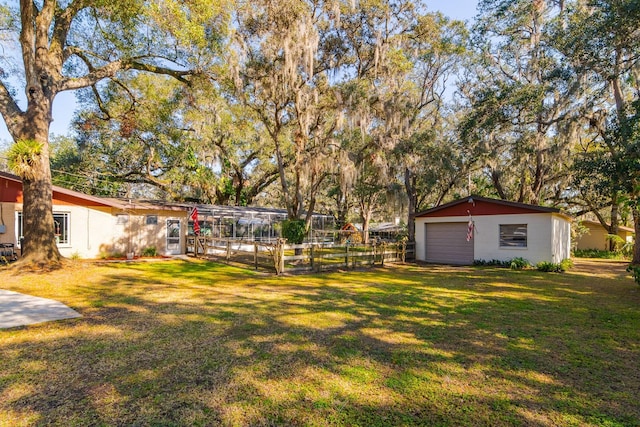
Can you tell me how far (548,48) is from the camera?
15.2 metres

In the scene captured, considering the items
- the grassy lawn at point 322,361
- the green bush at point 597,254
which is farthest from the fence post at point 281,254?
the green bush at point 597,254

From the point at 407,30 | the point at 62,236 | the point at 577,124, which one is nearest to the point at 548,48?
the point at 577,124

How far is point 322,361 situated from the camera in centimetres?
395

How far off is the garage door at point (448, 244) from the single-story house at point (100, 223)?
1271cm

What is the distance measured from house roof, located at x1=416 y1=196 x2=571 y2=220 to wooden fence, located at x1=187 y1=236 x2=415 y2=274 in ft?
7.68

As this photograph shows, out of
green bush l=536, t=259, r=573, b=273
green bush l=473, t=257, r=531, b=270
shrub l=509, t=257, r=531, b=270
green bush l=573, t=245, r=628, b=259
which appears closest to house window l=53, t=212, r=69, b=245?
green bush l=473, t=257, r=531, b=270

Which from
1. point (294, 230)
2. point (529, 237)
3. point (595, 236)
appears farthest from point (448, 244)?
point (595, 236)

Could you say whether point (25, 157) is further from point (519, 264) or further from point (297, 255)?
point (519, 264)

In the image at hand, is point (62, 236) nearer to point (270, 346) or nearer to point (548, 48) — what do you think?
point (270, 346)

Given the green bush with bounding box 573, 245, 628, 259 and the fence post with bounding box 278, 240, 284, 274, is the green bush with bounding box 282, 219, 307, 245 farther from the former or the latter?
the green bush with bounding box 573, 245, 628, 259

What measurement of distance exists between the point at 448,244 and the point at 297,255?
7.62 m

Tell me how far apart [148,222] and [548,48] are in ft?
66.9

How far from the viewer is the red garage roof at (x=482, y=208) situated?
45.5 feet

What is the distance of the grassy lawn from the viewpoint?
114 inches
